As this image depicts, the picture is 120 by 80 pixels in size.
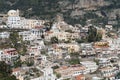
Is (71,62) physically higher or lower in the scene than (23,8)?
lower

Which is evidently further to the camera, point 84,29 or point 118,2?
point 118,2

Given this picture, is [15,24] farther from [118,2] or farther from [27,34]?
[118,2]

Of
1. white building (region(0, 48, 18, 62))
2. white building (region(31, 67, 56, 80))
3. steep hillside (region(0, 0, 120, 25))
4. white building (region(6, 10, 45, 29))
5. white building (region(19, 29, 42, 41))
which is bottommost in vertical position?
white building (region(31, 67, 56, 80))

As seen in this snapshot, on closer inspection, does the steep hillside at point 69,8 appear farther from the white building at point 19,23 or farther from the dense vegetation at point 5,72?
the dense vegetation at point 5,72

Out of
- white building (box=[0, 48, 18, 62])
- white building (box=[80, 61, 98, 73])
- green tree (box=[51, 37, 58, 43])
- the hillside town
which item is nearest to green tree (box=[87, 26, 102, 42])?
the hillside town

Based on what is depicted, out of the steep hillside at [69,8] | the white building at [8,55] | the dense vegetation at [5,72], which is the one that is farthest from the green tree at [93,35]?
the steep hillside at [69,8]

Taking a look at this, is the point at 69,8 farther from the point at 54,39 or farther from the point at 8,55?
the point at 8,55

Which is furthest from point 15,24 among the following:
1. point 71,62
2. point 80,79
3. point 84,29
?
point 80,79

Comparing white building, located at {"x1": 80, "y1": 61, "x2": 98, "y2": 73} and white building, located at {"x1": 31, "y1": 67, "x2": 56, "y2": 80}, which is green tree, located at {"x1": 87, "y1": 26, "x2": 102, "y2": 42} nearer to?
white building, located at {"x1": 80, "y1": 61, "x2": 98, "y2": 73}
